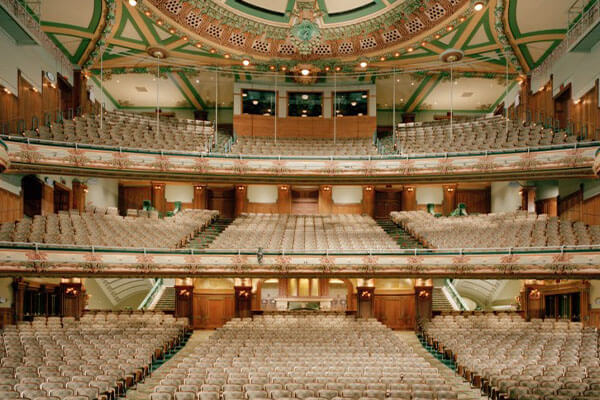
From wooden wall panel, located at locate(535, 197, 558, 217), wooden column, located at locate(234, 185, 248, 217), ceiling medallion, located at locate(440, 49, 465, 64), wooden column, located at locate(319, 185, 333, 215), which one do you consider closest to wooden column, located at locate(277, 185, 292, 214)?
wooden column, located at locate(319, 185, 333, 215)

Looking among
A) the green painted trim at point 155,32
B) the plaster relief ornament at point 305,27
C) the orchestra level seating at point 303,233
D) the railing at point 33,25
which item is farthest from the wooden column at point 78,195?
the plaster relief ornament at point 305,27

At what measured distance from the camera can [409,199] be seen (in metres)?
20.7

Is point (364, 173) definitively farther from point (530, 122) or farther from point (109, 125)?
point (109, 125)

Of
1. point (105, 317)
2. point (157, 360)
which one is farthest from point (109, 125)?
point (157, 360)

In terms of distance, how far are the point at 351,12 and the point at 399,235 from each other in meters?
8.00

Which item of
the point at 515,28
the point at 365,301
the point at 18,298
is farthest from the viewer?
the point at 365,301

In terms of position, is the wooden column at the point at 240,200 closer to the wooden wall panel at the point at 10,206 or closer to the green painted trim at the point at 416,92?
the wooden wall panel at the point at 10,206

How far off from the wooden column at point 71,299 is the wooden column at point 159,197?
6.16m

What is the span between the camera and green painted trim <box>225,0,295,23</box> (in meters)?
16.3

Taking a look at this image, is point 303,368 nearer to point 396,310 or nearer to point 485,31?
point 396,310

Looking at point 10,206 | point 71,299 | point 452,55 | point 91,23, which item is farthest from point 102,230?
point 452,55

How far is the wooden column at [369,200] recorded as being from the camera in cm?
2055

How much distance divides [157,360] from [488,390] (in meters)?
7.25

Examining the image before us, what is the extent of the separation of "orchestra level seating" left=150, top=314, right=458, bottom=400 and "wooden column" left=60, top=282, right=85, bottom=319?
4970 mm
